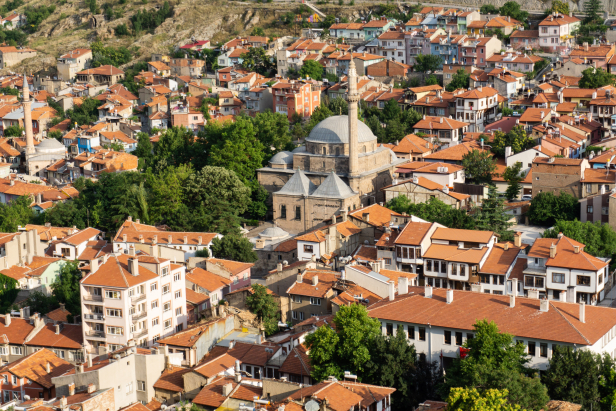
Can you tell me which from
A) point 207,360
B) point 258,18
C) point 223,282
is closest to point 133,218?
point 223,282

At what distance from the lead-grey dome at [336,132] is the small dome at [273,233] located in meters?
6.39

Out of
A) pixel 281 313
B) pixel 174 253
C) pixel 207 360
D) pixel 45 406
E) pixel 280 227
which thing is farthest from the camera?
pixel 280 227

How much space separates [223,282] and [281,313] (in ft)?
17.2

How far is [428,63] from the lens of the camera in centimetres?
7825

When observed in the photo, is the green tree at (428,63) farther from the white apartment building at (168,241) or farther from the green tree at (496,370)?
the green tree at (496,370)

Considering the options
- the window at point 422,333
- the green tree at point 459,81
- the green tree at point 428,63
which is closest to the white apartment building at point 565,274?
the window at point 422,333

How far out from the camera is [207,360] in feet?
113

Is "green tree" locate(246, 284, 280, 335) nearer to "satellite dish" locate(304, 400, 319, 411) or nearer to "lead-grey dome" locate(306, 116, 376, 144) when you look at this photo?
"satellite dish" locate(304, 400, 319, 411)

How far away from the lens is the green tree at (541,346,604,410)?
29.9m

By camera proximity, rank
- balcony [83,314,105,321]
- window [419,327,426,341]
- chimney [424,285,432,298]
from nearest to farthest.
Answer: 1. window [419,327,426,341]
2. chimney [424,285,432,298]
3. balcony [83,314,105,321]

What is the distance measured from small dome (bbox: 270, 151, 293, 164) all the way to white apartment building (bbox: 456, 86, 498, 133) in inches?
579

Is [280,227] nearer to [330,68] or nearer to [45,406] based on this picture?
[45,406]

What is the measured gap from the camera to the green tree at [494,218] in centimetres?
4675

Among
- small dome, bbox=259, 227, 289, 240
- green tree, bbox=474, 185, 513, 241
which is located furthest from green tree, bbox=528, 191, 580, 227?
small dome, bbox=259, 227, 289, 240
